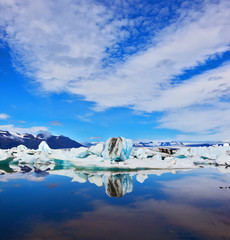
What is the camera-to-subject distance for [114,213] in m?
3.45

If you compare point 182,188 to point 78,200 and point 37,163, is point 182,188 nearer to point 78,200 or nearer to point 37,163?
point 78,200

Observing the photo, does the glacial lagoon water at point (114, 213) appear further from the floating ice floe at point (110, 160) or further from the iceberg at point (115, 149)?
the iceberg at point (115, 149)

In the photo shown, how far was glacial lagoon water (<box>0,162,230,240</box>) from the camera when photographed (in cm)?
268

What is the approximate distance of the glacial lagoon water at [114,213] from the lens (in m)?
2.68

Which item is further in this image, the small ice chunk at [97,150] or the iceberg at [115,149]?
the small ice chunk at [97,150]

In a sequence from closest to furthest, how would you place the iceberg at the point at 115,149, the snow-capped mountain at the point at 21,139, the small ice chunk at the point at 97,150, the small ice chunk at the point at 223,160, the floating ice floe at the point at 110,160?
the floating ice floe at the point at 110,160 → the iceberg at the point at 115,149 → the small ice chunk at the point at 223,160 → the small ice chunk at the point at 97,150 → the snow-capped mountain at the point at 21,139

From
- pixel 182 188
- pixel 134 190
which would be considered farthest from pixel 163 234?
pixel 182 188

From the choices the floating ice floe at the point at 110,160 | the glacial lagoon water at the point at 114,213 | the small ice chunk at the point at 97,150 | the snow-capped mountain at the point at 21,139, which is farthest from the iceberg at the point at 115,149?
the snow-capped mountain at the point at 21,139

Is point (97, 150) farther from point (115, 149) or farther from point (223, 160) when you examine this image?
point (223, 160)

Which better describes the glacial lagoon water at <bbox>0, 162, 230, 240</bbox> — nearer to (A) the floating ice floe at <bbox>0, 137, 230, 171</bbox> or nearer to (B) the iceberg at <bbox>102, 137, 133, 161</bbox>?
(A) the floating ice floe at <bbox>0, 137, 230, 171</bbox>

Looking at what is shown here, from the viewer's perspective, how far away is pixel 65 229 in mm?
2787

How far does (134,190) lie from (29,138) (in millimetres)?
83125

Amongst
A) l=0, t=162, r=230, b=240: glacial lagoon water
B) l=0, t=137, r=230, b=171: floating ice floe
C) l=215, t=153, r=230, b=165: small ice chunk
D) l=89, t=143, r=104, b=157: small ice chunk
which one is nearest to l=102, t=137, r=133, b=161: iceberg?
l=0, t=137, r=230, b=171: floating ice floe

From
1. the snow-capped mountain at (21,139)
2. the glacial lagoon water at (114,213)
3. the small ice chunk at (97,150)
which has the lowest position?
the glacial lagoon water at (114,213)
